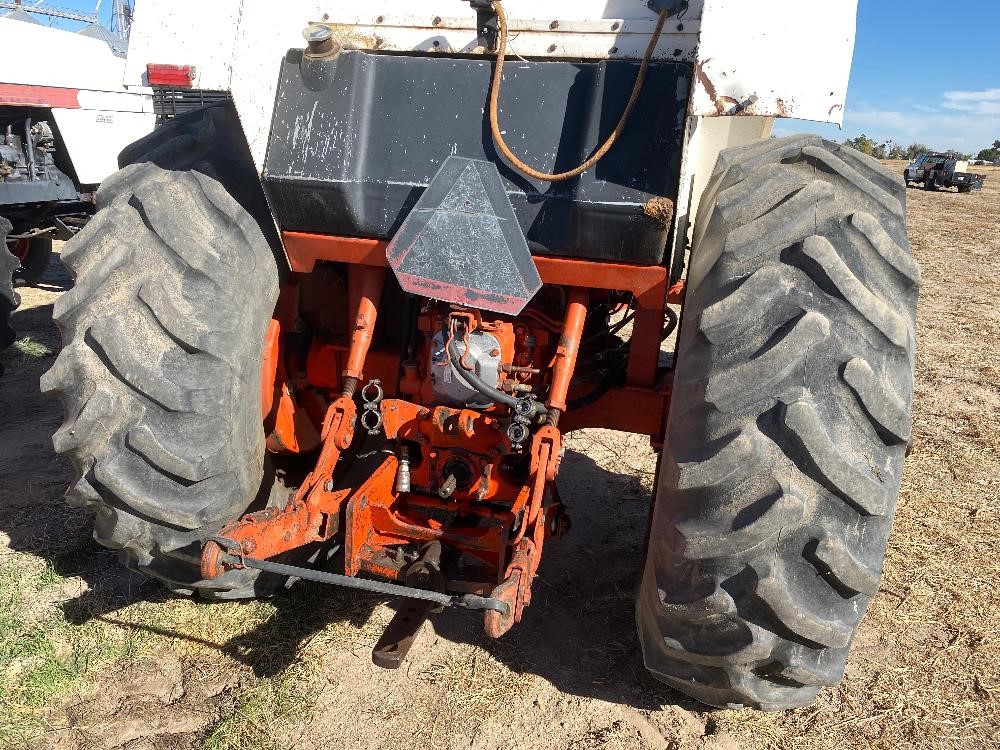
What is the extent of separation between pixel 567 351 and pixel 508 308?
24cm

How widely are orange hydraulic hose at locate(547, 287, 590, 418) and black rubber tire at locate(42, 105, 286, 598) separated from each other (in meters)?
0.94

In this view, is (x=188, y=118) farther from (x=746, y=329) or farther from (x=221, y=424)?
(x=746, y=329)

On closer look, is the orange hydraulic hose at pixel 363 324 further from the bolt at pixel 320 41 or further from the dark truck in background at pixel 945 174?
the dark truck in background at pixel 945 174

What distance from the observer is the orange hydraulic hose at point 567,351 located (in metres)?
2.62

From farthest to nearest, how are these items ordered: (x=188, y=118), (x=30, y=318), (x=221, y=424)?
(x=30, y=318), (x=188, y=118), (x=221, y=424)

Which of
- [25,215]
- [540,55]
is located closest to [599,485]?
[540,55]

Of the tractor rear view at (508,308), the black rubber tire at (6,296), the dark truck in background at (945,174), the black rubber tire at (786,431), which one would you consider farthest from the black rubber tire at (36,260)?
the dark truck in background at (945,174)

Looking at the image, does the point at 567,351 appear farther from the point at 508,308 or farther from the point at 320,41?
the point at 320,41

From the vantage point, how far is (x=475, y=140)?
2586mm

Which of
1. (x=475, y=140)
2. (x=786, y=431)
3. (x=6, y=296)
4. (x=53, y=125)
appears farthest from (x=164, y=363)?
(x=53, y=125)

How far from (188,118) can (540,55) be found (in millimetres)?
1729

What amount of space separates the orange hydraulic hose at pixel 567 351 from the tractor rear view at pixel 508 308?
0.05ft

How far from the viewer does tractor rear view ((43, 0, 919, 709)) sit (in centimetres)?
201

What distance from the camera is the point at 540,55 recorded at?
260cm
